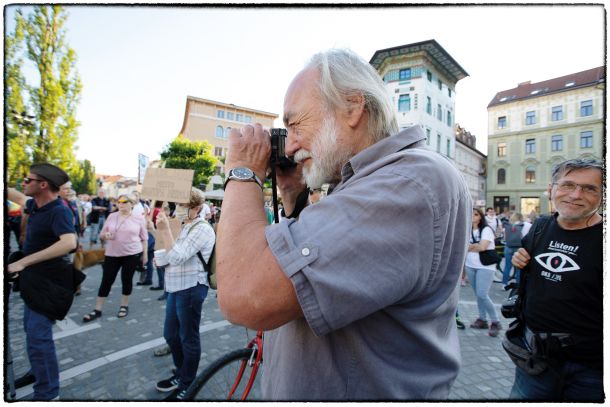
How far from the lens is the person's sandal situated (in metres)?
4.79

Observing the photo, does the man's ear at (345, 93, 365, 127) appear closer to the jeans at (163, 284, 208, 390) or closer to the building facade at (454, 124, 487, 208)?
the jeans at (163, 284, 208, 390)

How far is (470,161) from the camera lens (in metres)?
40.4

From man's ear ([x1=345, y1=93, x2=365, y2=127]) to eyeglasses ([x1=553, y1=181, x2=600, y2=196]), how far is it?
187 centimetres

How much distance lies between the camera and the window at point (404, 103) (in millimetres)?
28672

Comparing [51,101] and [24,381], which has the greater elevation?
[51,101]

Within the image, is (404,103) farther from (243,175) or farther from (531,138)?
(243,175)

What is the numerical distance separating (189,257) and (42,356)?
1472 millimetres

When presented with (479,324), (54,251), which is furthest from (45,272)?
(479,324)

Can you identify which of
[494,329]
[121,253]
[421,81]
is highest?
[421,81]

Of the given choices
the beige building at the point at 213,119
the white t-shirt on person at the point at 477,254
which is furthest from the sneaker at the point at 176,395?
the beige building at the point at 213,119

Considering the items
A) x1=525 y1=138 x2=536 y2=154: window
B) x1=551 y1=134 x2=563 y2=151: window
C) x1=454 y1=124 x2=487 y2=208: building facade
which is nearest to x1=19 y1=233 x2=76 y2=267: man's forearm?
x1=454 y1=124 x2=487 y2=208: building facade

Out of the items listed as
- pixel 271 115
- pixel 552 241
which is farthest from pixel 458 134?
pixel 552 241

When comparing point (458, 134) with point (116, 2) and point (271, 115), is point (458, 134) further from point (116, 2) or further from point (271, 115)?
point (116, 2)

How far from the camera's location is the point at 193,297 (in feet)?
10.8
